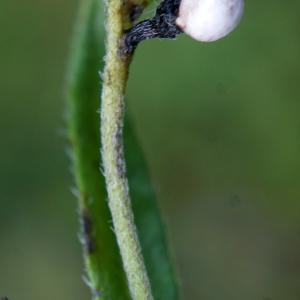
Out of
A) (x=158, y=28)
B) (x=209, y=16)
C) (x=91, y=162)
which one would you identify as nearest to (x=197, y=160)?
(x=91, y=162)

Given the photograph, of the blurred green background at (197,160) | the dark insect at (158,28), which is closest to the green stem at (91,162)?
the dark insect at (158,28)

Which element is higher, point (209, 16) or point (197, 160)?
point (197, 160)

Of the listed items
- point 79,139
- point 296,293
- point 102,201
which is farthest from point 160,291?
point 296,293

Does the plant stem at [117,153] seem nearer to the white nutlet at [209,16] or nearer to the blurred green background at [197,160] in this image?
the white nutlet at [209,16]

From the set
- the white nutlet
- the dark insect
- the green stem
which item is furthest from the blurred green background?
the white nutlet

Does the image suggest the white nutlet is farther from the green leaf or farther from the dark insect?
the green leaf

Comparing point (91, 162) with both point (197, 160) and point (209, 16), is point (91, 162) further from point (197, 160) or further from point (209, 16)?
point (197, 160)
